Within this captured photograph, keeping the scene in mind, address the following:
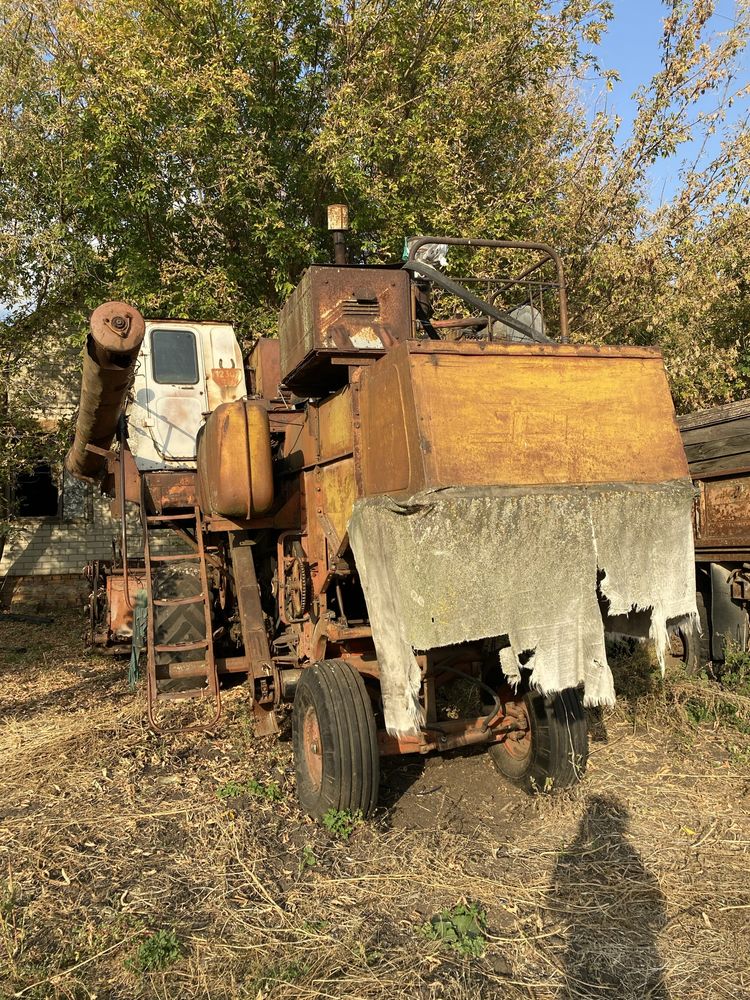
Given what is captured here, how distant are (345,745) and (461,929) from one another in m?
1.04

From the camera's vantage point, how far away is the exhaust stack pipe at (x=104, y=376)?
427 cm

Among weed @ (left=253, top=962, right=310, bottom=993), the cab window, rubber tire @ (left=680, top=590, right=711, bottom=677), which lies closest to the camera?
weed @ (left=253, top=962, right=310, bottom=993)

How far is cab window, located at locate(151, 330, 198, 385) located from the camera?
7.08 m

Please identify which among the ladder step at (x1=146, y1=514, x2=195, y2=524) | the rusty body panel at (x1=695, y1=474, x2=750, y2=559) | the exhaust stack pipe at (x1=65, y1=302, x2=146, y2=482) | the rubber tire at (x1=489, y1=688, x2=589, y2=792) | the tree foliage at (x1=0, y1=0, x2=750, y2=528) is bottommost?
the rubber tire at (x1=489, y1=688, x2=589, y2=792)

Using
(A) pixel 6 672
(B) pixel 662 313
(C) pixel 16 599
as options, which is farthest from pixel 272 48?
(C) pixel 16 599

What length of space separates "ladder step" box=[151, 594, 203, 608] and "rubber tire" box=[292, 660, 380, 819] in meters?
1.77

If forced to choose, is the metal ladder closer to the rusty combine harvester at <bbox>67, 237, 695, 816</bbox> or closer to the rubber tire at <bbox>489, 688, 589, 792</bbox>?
the rusty combine harvester at <bbox>67, 237, 695, 816</bbox>

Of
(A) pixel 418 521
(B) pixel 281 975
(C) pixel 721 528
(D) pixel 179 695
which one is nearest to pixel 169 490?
(D) pixel 179 695

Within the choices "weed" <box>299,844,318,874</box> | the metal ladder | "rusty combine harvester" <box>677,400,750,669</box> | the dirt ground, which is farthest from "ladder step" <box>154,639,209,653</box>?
"rusty combine harvester" <box>677,400,750,669</box>

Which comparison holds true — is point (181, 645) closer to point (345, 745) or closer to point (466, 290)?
point (345, 745)

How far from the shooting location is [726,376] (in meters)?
10.2

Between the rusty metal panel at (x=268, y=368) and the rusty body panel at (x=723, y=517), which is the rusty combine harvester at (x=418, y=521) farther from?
the rusty body panel at (x=723, y=517)

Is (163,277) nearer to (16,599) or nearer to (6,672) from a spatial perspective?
(6,672)

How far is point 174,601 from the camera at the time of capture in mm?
5441
